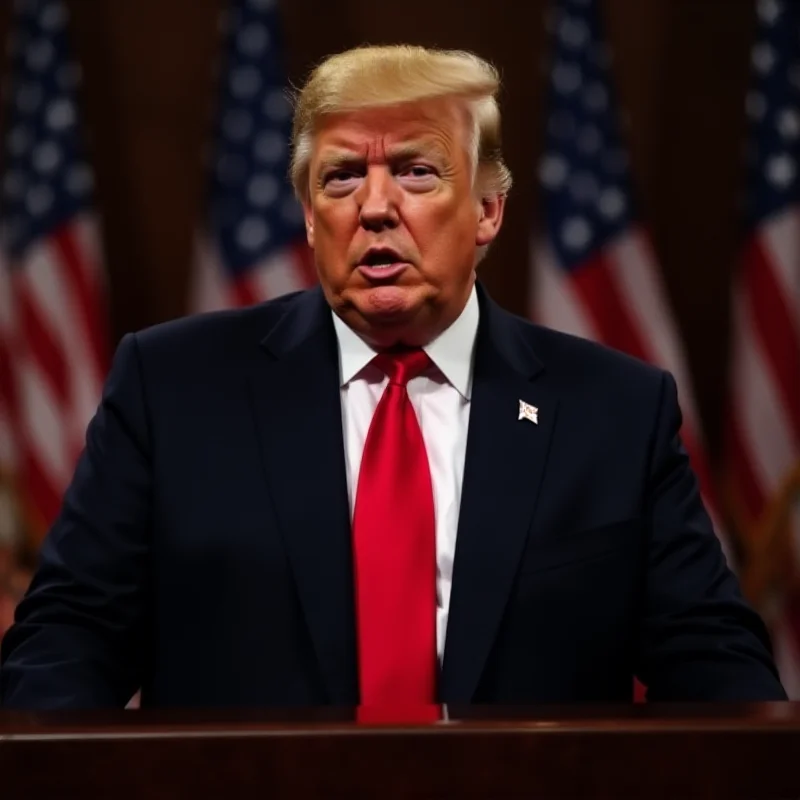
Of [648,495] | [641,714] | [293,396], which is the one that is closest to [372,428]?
[293,396]

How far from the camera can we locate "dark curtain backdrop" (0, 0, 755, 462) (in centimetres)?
430

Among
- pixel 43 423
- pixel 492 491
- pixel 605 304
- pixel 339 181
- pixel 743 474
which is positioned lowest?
pixel 743 474

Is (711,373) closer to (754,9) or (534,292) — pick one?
(534,292)

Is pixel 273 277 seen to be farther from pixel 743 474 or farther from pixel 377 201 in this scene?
pixel 377 201

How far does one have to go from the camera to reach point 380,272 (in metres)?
1.96

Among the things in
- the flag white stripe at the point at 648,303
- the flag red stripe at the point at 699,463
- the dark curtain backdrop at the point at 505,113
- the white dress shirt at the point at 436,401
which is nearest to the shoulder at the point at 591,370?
the white dress shirt at the point at 436,401

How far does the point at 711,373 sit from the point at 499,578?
268 cm

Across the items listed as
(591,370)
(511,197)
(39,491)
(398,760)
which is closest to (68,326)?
(39,491)

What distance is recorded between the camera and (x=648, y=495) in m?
2.05

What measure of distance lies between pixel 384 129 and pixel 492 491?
50 cm

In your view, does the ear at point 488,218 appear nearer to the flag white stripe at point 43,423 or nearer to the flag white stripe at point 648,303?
the flag white stripe at point 648,303

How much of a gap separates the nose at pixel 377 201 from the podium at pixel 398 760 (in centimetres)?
93

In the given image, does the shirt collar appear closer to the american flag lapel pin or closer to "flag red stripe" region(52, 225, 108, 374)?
the american flag lapel pin

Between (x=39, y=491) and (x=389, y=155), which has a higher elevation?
(x=389, y=155)
